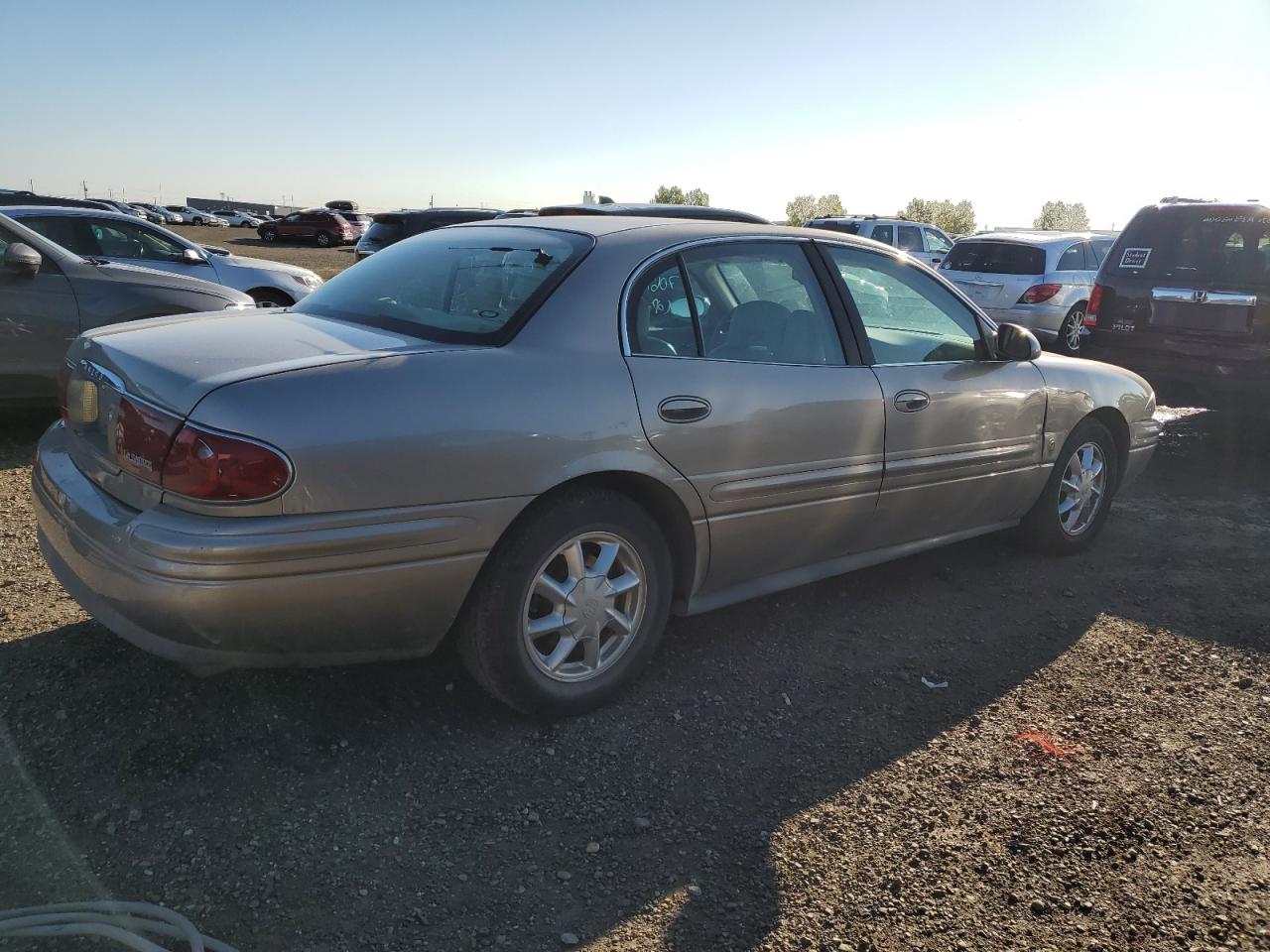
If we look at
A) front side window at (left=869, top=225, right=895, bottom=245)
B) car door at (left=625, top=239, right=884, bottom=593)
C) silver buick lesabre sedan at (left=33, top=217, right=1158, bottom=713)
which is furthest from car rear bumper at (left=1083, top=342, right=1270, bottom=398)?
front side window at (left=869, top=225, right=895, bottom=245)

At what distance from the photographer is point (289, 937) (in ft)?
7.30

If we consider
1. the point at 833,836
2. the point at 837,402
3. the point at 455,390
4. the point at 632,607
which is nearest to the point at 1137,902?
the point at 833,836

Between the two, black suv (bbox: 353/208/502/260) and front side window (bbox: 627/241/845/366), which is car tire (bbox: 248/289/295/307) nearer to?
front side window (bbox: 627/241/845/366)

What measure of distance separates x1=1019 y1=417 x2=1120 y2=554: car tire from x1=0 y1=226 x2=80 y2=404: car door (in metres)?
5.55

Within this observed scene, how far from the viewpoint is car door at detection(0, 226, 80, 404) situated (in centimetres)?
605

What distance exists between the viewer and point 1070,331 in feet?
40.5

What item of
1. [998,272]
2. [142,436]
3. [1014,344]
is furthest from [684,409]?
[998,272]

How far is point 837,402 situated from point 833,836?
159 centimetres

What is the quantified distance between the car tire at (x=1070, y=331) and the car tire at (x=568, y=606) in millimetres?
10401

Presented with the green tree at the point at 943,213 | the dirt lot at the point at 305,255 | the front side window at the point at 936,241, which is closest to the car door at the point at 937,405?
the front side window at the point at 936,241

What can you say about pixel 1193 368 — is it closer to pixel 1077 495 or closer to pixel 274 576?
pixel 1077 495

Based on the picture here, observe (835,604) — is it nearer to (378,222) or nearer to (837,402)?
(837,402)

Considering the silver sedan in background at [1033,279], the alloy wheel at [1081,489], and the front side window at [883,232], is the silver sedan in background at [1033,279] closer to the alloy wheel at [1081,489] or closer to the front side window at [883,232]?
the front side window at [883,232]

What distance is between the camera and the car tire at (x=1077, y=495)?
4832 mm
